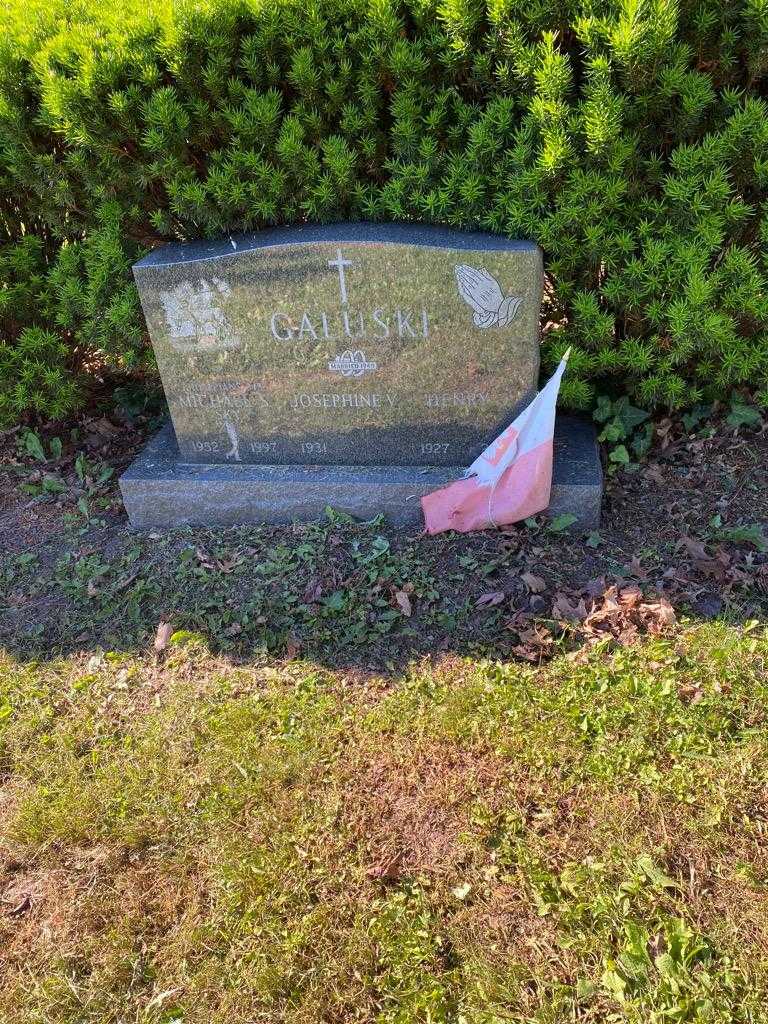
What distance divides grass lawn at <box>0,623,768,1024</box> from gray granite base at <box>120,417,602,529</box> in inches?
33.1

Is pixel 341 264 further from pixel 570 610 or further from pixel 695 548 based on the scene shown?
pixel 695 548

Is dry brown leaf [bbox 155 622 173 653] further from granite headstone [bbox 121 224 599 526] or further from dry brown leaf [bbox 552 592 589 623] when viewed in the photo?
dry brown leaf [bbox 552 592 589 623]

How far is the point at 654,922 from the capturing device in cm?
222

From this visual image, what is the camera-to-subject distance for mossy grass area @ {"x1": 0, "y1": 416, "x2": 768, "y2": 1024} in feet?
7.23

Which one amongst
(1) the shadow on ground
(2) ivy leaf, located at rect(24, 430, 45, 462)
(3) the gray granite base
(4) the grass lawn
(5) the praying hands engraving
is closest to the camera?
(4) the grass lawn

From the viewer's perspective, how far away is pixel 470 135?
3.13 m

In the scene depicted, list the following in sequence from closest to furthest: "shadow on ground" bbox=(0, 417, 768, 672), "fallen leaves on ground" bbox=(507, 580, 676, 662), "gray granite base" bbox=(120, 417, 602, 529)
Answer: "fallen leaves on ground" bbox=(507, 580, 676, 662), "shadow on ground" bbox=(0, 417, 768, 672), "gray granite base" bbox=(120, 417, 602, 529)

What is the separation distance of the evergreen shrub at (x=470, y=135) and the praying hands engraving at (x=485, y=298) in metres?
0.21

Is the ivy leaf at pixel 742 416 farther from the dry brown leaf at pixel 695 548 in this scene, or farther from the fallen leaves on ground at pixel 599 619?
the fallen leaves on ground at pixel 599 619

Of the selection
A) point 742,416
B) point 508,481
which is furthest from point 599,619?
point 742,416

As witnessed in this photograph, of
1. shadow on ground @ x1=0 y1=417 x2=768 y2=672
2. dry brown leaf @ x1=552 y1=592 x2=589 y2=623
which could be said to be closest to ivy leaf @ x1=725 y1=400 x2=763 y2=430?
shadow on ground @ x1=0 y1=417 x2=768 y2=672

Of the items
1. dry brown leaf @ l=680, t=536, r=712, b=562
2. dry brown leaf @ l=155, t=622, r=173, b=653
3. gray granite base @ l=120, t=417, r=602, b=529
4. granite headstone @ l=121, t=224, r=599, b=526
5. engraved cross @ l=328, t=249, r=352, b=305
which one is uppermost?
engraved cross @ l=328, t=249, r=352, b=305

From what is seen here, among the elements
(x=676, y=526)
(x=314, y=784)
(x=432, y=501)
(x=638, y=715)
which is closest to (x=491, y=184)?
(x=432, y=501)

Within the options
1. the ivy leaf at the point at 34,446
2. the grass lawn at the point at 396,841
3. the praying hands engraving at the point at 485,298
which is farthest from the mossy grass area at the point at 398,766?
the praying hands engraving at the point at 485,298
